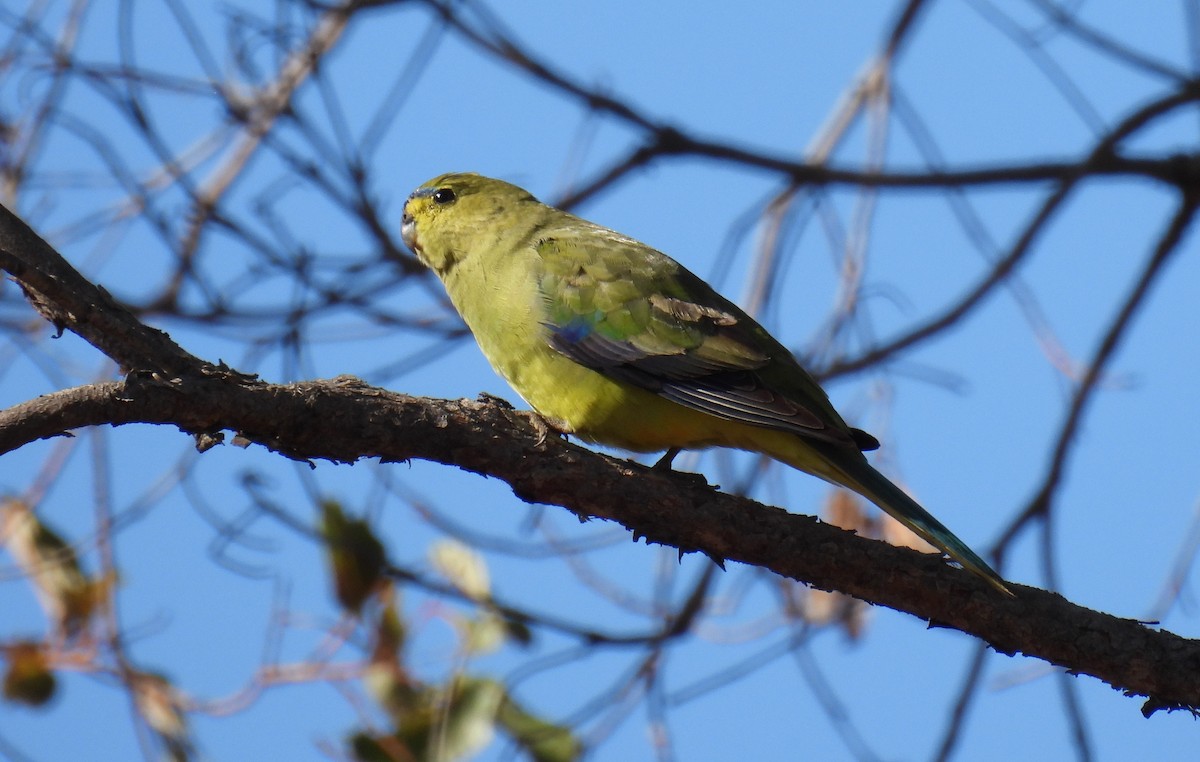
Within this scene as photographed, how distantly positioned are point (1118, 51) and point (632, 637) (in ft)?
10.9

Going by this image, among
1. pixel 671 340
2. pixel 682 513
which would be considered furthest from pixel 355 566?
pixel 682 513

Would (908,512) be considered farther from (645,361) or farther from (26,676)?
(26,676)

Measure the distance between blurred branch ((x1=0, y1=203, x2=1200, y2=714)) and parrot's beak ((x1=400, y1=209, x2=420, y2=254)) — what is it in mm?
1934

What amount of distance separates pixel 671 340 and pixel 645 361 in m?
0.15

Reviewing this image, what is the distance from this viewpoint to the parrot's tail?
353 centimetres

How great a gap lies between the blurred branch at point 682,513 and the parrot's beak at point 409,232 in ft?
6.35

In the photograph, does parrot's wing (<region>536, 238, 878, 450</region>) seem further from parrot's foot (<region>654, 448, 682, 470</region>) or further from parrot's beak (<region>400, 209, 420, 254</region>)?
parrot's beak (<region>400, 209, 420, 254</region>)

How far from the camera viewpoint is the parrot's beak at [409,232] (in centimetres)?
549

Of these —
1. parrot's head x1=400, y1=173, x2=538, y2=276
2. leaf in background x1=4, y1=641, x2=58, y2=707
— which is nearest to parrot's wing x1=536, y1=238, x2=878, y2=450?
parrot's head x1=400, y1=173, x2=538, y2=276

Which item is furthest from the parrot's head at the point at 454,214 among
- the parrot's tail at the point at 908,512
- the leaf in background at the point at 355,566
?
the parrot's tail at the point at 908,512

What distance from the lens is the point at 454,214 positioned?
17.6 feet

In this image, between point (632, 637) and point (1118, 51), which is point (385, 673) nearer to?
point (632, 637)

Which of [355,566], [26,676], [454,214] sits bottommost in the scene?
[26,676]

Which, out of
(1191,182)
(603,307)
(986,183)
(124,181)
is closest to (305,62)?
(124,181)
